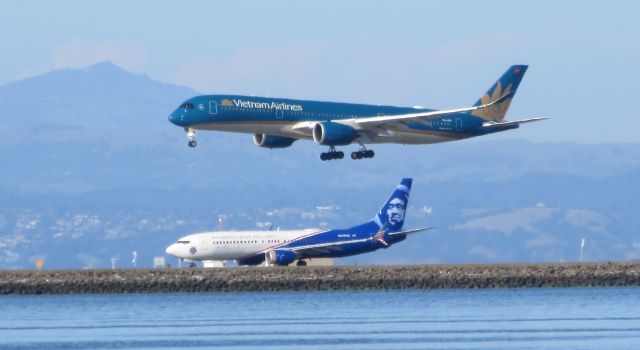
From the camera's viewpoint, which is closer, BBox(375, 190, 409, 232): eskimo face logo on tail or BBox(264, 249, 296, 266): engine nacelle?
BBox(264, 249, 296, 266): engine nacelle

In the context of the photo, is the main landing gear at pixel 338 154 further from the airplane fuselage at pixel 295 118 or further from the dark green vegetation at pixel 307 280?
the dark green vegetation at pixel 307 280

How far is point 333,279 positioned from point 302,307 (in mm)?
10620

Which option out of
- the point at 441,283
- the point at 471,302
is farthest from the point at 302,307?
the point at 441,283

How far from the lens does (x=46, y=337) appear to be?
59188 millimetres

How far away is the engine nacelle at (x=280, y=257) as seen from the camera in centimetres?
9281

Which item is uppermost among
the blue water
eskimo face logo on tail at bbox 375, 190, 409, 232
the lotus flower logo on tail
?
the lotus flower logo on tail

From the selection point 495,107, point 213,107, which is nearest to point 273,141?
point 213,107

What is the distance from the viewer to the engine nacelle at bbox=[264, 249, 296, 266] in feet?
305

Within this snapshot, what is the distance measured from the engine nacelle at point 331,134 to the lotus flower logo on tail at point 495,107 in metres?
9.82

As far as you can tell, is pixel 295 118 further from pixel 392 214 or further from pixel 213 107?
pixel 392 214

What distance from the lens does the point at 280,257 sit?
9294cm

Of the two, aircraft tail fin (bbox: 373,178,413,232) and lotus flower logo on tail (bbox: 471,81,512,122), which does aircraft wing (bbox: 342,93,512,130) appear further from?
aircraft tail fin (bbox: 373,178,413,232)

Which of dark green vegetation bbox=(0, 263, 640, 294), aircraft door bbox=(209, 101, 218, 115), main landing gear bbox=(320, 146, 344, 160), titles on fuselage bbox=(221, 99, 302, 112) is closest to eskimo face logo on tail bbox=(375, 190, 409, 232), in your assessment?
dark green vegetation bbox=(0, 263, 640, 294)

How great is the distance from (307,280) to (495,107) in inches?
625
